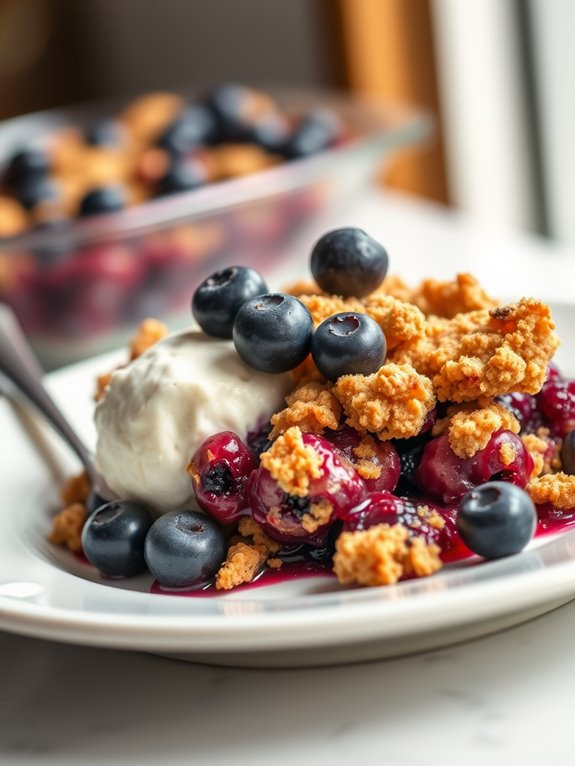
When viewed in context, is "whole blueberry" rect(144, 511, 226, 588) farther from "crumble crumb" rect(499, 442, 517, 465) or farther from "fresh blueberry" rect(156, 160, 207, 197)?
"fresh blueberry" rect(156, 160, 207, 197)

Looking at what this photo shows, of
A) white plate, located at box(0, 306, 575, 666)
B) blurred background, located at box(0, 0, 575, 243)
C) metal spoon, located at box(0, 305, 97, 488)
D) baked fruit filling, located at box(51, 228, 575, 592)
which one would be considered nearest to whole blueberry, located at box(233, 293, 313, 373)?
baked fruit filling, located at box(51, 228, 575, 592)

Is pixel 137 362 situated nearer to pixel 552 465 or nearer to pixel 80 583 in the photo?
pixel 80 583

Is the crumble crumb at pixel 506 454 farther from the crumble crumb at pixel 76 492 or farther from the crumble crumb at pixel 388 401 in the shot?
the crumble crumb at pixel 76 492

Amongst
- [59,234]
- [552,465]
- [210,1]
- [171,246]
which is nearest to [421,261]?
[171,246]

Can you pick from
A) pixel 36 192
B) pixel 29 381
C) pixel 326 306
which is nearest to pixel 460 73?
pixel 36 192

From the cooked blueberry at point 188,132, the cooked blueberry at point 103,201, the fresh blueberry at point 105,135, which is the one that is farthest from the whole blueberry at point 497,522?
the fresh blueberry at point 105,135

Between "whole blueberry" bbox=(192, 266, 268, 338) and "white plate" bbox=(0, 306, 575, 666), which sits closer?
"white plate" bbox=(0, 306, 575, 666)

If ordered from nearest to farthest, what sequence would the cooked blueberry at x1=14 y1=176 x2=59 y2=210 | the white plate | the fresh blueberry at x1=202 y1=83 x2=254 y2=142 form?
the white plate
the cooked blueberry at x1=14 y1=176 x2=59 y2=210
the fresh blueberry at x1=202 y1=83 x2=254 y2=142
